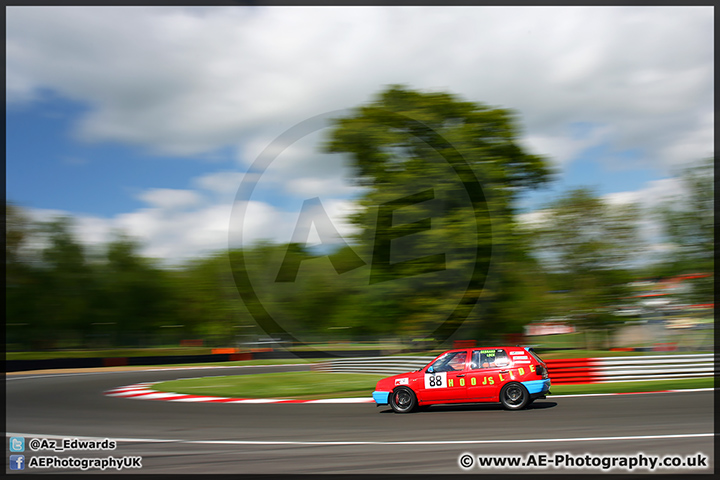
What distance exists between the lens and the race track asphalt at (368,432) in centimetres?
675

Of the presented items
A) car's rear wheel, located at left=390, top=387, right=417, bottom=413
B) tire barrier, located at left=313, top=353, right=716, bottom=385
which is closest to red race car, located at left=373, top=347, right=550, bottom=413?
car's rear wheel, located at left=390, top=387, right=417, bottom=413

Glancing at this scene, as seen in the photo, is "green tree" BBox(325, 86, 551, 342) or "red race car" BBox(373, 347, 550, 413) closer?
"red race car" BBox(373, 347, 550, 413)

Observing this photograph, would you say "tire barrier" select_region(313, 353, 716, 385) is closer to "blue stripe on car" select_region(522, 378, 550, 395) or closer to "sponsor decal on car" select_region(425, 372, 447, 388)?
"blue stripe on car" select_region(522, 378, 550, 395)

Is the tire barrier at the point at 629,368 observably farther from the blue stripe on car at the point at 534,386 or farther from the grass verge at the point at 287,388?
the grass verge at the point at 287,388

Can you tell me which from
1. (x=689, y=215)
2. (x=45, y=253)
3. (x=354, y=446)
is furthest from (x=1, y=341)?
(x=689, y=215)

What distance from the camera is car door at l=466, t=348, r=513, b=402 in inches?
429

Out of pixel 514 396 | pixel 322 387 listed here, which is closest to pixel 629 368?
pixel 514 396

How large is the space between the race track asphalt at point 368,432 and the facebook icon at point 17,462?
332 mm

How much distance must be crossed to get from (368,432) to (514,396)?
142 inches

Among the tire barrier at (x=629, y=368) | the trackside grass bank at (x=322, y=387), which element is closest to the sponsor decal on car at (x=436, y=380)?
the trackside grass bank at (x=322, y=387)

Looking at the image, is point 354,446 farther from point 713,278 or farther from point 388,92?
point 713,278

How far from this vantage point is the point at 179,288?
190ft

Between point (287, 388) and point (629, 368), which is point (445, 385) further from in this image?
point (287, 388)

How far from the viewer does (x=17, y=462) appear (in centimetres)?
693
